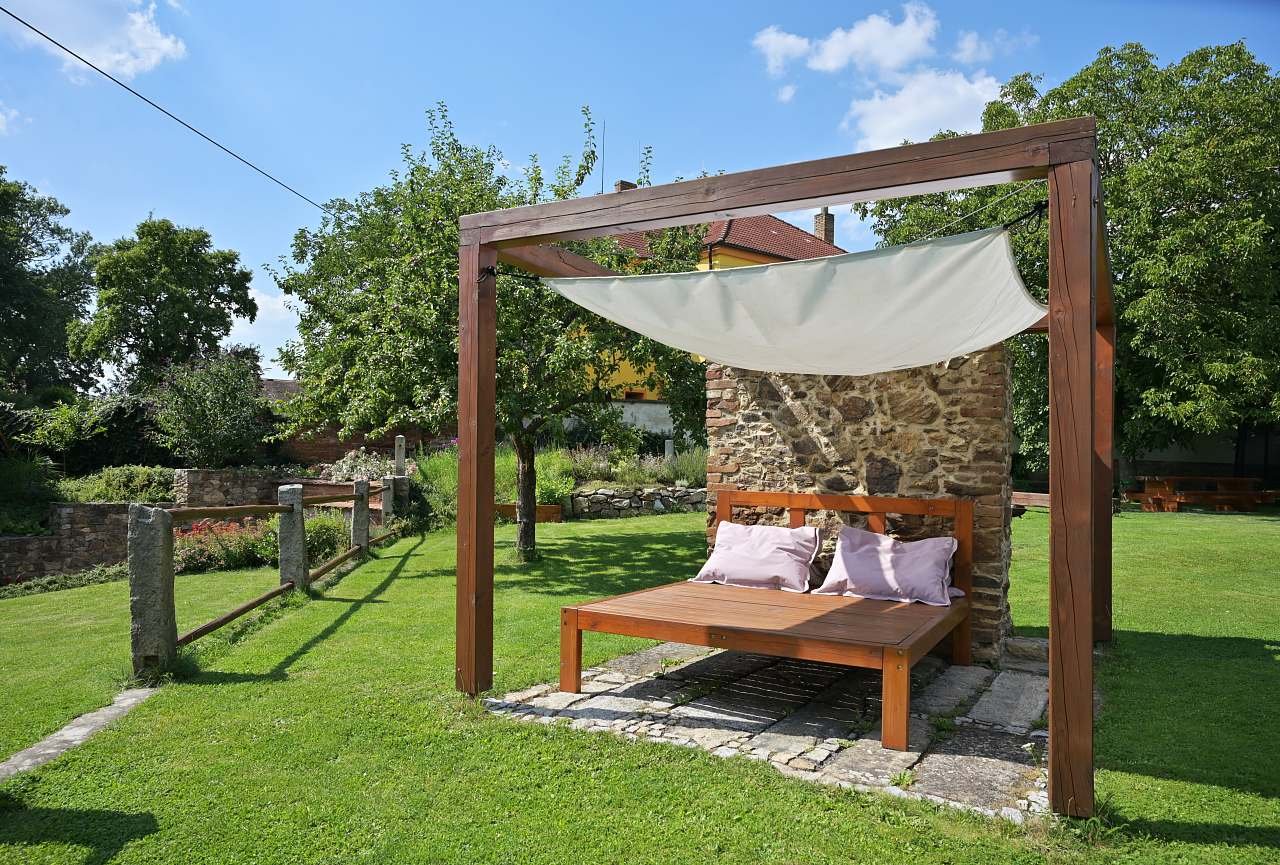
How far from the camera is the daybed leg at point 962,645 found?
4.91 metres

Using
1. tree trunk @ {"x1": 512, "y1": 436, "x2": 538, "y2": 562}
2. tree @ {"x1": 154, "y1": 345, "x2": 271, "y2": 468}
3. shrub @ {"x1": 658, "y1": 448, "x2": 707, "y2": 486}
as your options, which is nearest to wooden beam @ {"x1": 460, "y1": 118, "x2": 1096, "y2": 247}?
tree trunk @ {"x1": 512, "y1": 436, "x2": 538, "y2": 562}

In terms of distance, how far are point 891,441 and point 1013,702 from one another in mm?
1861

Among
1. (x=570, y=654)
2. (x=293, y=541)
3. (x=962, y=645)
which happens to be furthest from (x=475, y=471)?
(x=293, y=541)

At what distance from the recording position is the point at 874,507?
5324 mm

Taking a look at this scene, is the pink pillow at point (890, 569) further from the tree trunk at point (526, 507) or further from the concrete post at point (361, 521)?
the concrete post at point (361, 521)

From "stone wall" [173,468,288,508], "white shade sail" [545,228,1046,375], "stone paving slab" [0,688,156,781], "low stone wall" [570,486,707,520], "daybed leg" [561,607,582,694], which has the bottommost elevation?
"stone paving slab" [0,688,156,781]

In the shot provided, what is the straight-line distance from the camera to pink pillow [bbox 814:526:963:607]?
4707 mm

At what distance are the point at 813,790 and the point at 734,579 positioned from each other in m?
2.30

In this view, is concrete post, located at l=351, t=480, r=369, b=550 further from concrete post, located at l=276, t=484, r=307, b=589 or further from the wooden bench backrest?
the wooden bench backrest

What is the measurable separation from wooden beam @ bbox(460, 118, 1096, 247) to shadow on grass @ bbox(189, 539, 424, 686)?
8.54 feet

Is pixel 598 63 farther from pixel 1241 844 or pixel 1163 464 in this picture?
pixel 1163 464

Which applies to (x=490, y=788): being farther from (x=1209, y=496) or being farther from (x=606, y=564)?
(x=1209, y=496)

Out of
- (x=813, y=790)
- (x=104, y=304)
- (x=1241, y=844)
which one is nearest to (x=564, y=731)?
(x=813, y=790)

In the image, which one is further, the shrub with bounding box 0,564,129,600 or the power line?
the shrub with bounding box 0,564,129,600
